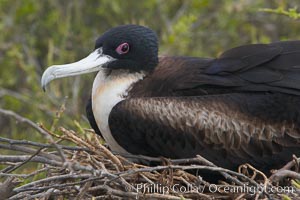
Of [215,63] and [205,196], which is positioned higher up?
[215,63]

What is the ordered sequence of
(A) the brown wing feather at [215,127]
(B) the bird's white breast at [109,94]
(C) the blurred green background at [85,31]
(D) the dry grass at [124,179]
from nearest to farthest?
(D) the dry grass at [124,179]
(A) the brown wing feather at [215,127]
(B) the bird's white breast at [109,94]
(C) the blurred green background at [85,31]

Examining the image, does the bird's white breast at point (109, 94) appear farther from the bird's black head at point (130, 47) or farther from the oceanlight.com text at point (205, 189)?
the oceanlight.com text at point (205, 189)

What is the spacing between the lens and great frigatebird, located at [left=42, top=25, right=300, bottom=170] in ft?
20.2

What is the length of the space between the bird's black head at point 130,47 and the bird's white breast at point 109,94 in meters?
0.06

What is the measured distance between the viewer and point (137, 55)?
6570 mm

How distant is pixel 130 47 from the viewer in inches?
259

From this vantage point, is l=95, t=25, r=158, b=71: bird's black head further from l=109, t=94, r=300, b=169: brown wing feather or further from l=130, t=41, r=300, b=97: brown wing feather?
l=109, t=94, r=300, b=169: brown wing feather

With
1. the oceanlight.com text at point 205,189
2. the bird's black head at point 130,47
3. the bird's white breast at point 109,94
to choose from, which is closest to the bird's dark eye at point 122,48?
the bird's black head at point 130,47

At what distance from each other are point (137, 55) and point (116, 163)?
0.86m

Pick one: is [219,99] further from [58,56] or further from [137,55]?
[58,56]

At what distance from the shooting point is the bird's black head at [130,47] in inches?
257

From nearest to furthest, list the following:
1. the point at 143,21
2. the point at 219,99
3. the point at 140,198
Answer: the point at 140,198
the point at 219,99
the point at 143,21

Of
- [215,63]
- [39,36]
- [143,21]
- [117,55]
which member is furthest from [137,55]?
[39,36]

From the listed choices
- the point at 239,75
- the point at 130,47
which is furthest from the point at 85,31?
the point at 239,75
